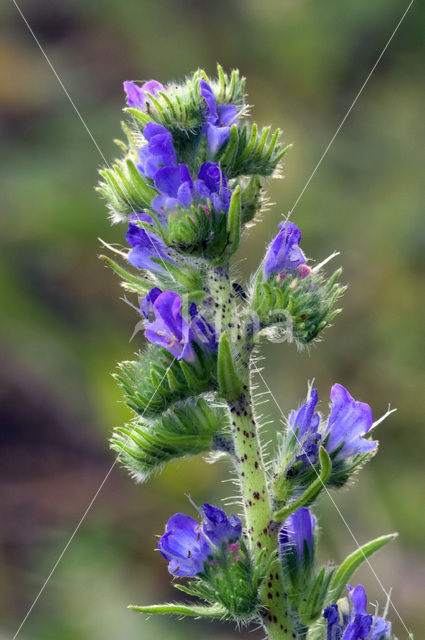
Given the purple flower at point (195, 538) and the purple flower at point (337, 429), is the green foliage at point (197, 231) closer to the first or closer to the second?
the purple flower at point (337, 429)

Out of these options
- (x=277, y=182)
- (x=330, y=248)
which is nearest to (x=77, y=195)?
(x=277, y=182)

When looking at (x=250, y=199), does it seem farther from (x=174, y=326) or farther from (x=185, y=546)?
(x=185, y=546)

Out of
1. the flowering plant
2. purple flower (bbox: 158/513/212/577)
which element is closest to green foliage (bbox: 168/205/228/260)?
the flowering plant

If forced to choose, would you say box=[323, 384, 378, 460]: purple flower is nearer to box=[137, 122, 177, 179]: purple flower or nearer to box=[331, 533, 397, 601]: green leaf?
box=[331, 533, 397, 601]: green leaf

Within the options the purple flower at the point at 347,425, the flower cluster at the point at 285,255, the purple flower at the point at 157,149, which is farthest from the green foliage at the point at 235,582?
the purple flower at the point at 157,149

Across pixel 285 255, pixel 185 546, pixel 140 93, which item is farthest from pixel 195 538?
pixel 140 93
